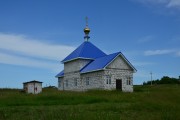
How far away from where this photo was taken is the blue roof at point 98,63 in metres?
37.8

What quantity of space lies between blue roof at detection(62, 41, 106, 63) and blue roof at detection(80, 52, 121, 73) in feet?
4.32

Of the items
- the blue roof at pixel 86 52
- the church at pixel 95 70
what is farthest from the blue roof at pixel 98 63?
the blue roof at pixel 86 52

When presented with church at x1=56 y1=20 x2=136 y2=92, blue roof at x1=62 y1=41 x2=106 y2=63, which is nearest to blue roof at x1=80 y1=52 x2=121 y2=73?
church at x1=56 y1=20 x2=136 y2=92

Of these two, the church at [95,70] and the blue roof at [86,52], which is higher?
the blue roof at [86,52]

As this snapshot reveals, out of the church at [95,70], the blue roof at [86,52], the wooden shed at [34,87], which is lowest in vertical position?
the wooden shed at [34,87]

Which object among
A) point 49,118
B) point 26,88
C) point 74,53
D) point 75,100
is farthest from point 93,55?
point 49,118

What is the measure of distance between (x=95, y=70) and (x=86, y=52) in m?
5.34

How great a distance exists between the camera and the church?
3794cm

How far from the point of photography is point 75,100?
22.0 m

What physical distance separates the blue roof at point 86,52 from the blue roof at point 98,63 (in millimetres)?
1317

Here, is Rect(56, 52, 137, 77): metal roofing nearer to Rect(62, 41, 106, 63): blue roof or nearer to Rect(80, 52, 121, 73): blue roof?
Rect(80, 52, 121, 73): blue roof

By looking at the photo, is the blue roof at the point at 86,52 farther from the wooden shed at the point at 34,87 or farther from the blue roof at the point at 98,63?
the wooden shed at the point at 34,87

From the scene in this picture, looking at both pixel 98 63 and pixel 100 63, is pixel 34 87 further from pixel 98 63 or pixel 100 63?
pixel 100 63

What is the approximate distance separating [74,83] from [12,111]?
28.6 metres
